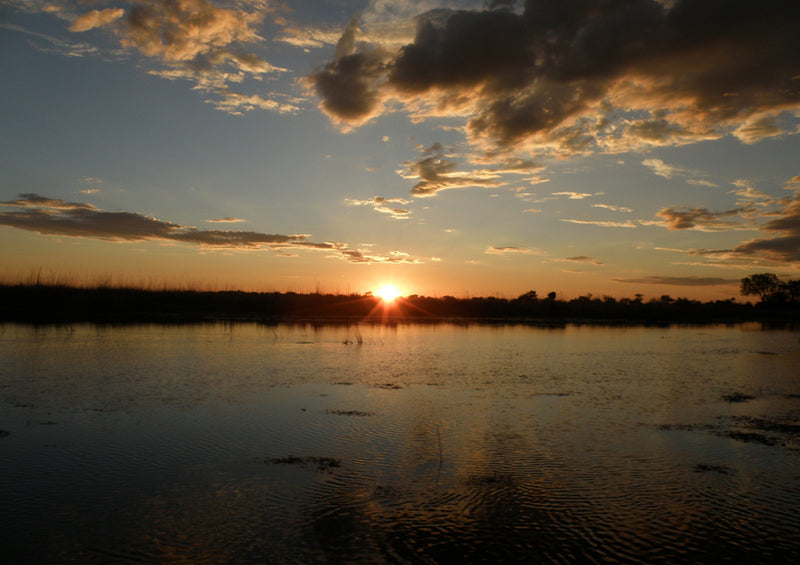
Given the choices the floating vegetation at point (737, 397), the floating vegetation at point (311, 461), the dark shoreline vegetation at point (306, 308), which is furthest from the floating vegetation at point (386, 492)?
the dark shoreline vegetation at point (306, 308)

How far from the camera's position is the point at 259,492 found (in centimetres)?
605

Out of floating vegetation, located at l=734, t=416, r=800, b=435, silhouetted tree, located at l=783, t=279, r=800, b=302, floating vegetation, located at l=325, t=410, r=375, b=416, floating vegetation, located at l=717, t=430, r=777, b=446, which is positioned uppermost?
silhouetted tree, located at l=783, t=279, r=800, b=302

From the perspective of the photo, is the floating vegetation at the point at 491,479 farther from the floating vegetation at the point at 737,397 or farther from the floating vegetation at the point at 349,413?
the floating vegetation at the point at 737,397

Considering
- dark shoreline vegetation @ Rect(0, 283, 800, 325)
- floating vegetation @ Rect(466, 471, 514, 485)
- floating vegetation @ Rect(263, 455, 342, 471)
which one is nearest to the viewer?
floating vegetation @ Rect(466, 471, 514, 485)

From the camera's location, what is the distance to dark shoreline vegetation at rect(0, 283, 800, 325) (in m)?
36.1

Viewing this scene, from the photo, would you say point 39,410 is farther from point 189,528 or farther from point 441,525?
point 441,525

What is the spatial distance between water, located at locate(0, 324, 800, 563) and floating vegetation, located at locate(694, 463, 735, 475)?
58 millimetres

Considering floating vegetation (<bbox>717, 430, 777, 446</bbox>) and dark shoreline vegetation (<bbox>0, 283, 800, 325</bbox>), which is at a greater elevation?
dark shoreline vegetation (<bbox>0, 283, 800, 325</bbox>)

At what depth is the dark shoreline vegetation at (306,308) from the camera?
36.1 m

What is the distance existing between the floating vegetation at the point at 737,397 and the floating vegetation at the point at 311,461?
990 cm

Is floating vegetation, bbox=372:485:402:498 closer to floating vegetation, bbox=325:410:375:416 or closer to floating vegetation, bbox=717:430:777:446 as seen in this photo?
floating vegetation, bbox=325:410:375:416

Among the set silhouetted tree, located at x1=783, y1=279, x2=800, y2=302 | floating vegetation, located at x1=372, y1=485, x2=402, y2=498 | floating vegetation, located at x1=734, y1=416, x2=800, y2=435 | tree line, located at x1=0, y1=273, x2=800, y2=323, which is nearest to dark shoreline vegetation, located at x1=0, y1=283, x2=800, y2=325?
tree line, located at x1=0, y1=273, x2=800, y2=323

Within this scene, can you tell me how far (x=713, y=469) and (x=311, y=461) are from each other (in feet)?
18.0

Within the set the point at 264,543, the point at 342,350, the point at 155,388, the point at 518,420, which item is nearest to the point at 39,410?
the point at 155,388
